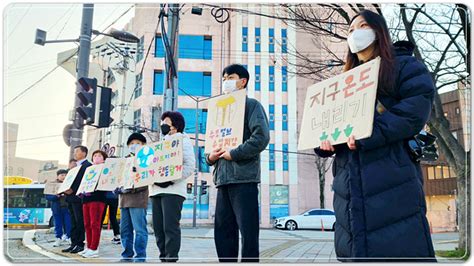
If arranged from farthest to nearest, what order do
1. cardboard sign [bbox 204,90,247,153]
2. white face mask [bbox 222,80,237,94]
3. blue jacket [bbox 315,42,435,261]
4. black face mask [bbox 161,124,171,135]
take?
1. black face mask [bbox 161,124,171,135]
2. white face mask [bbox 222,80,237,94]
3. cardboard sign [bbox 204,90,247,153]
4. blue jacket [bbox 315,42,435,261]

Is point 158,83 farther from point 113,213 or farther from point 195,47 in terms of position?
point 113,213

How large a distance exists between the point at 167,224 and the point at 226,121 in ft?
2.26

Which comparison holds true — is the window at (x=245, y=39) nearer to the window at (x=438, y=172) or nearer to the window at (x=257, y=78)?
the window at (x=257, y=78)

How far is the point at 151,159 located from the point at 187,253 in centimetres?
60

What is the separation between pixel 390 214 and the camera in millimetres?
1497

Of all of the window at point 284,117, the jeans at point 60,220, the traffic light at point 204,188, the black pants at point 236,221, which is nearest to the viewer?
the black pants at point 236,221

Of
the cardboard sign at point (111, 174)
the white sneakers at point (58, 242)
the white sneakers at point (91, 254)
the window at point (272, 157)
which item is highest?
the window at point (272, 157)

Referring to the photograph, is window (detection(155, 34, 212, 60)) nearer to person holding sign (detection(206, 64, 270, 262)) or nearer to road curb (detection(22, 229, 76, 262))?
person holding sign (detection(206, 64, 270, 262))

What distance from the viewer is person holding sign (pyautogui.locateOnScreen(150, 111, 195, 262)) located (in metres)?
2.40

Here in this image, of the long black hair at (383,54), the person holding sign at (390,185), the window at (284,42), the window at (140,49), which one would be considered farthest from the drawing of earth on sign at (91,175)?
the long black hair at (383,54)

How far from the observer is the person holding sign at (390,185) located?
149 centimetres

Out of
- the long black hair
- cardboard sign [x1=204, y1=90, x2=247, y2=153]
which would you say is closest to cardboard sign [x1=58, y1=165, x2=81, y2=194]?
cardboard sign [x1=204, y1=90, x2=247, y2=153]

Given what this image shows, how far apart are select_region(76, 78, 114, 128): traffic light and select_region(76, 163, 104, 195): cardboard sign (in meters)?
0.33

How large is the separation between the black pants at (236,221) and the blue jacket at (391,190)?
618 millimetres
